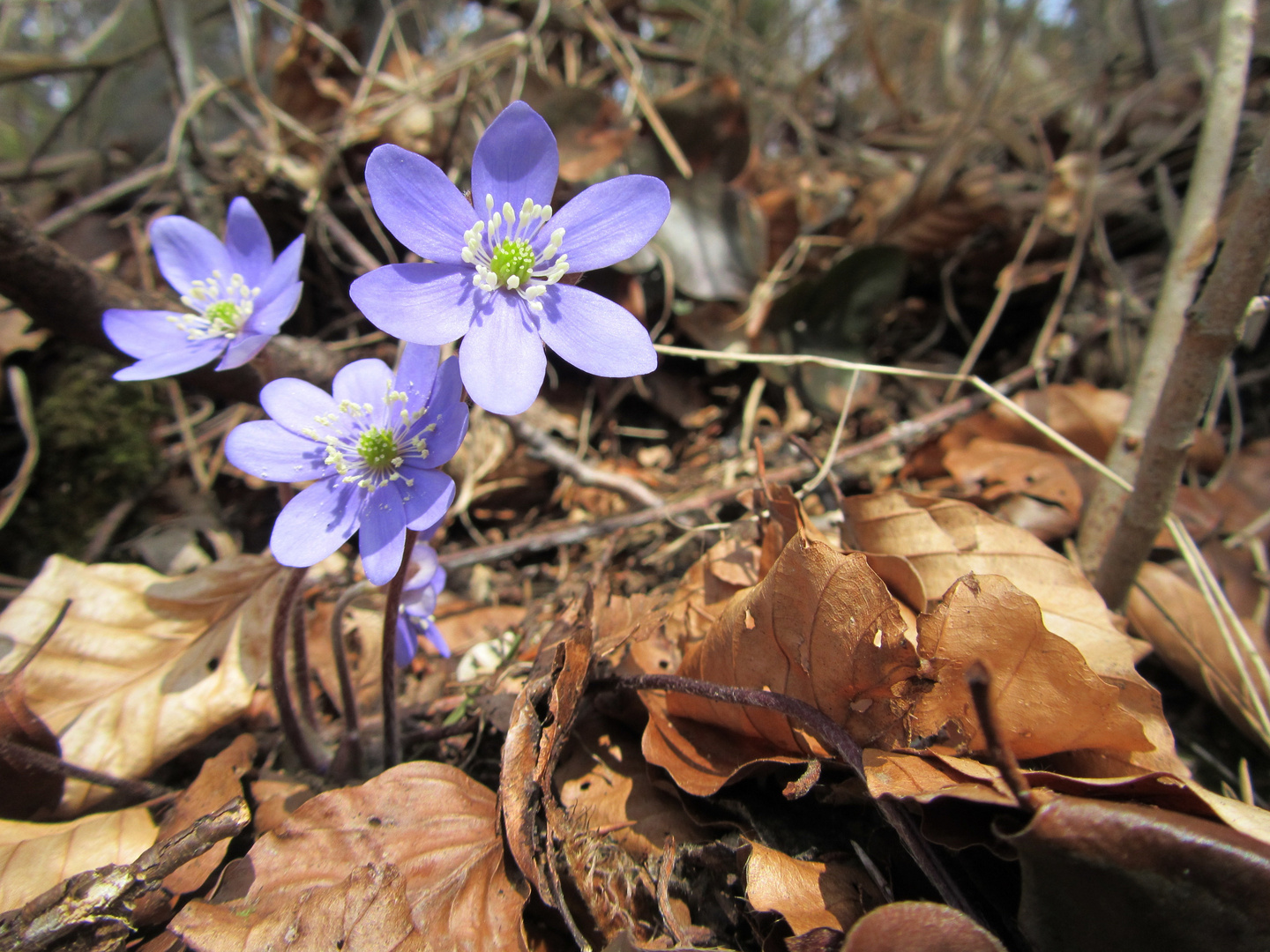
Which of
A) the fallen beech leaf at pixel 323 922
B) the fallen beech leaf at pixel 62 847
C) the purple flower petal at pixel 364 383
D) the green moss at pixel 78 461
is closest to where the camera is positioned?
the fallen beech leaf at pixel 323 922

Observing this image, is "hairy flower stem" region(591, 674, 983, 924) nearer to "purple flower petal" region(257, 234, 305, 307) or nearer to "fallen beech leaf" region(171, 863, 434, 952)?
"fallen beech leaf" region(171, 863, 434, 952)

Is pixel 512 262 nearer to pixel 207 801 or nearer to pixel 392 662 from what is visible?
pixel 392 662

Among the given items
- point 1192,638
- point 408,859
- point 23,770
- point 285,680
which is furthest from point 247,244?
point 1192,638

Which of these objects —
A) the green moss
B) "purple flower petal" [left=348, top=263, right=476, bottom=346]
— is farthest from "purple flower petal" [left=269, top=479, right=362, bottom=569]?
the green moss

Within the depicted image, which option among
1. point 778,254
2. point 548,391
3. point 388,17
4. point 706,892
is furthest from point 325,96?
point 706,892

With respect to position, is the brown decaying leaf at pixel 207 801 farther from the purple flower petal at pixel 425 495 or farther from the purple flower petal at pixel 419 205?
the purple flower petal at pixel 419 205

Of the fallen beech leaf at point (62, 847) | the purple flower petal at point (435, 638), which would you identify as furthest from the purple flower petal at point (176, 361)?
the fallen beech leaf at point (62, 847)
